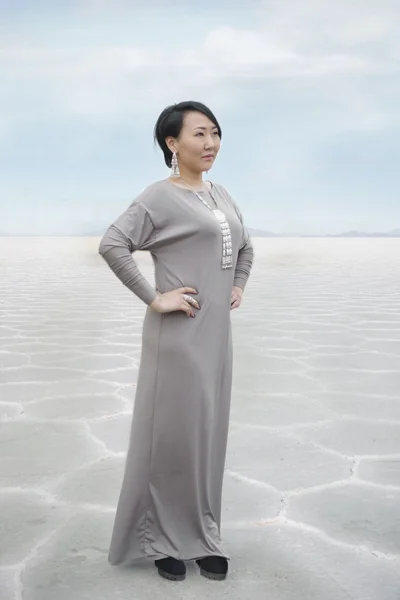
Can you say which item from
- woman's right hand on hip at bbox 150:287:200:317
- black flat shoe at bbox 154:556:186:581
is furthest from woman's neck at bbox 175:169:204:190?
black flat shoe at bbox 154:556:186:581

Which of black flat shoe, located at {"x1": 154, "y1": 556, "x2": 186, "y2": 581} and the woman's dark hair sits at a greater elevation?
the woman's dark hair

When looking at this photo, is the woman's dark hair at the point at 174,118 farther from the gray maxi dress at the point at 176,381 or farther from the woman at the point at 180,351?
the gray maxi dress at the point at 176,381

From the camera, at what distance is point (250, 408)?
3.34 meters

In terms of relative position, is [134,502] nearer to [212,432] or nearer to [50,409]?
[212,432]

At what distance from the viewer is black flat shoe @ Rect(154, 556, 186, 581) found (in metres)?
1.81

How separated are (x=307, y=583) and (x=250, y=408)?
153 cm

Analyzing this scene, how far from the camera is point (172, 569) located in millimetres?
1815

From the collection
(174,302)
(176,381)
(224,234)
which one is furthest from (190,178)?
(176,381)

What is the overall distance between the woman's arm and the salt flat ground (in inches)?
26.1

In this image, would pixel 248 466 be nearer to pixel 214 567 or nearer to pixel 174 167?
pixel 214 567

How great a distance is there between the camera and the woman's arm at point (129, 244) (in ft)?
5.63

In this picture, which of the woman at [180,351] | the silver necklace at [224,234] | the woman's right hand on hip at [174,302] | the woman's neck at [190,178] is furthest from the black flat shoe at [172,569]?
the woman's neck at [190,178]

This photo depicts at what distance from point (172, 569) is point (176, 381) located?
43 cm

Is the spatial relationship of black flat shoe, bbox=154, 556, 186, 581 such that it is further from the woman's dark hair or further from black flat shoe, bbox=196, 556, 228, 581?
the woman's dark hair
